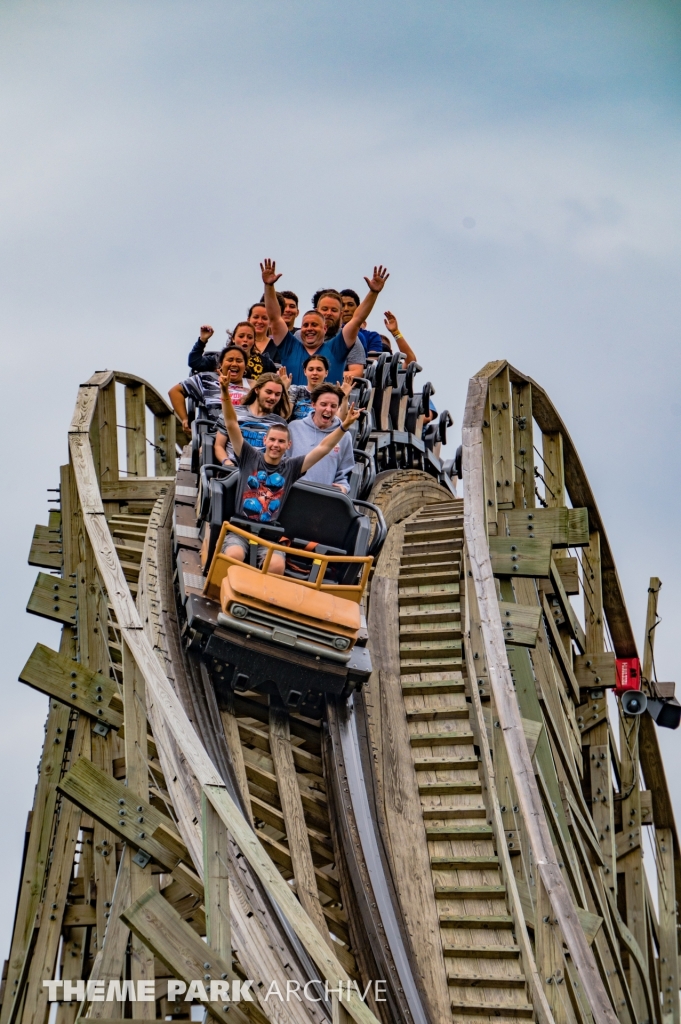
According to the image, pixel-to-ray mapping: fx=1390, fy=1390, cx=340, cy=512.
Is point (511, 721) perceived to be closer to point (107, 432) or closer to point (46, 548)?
point (46, 548)

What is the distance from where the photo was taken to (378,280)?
9227mm

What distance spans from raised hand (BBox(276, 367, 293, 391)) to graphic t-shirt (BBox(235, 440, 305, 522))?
1.34m

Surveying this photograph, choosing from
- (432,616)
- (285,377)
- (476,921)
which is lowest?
(476,921)

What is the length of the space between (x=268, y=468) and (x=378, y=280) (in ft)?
7.82

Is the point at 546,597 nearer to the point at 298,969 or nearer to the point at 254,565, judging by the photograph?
the point at 254,565

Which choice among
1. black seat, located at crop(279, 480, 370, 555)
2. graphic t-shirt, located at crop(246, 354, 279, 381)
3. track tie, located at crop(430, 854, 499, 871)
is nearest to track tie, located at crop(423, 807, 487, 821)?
track tie, located at crop(430, 854, 499, 871)

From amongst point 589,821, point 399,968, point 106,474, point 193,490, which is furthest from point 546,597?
point 399,968

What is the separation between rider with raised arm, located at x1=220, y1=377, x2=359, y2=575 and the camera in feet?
23.8

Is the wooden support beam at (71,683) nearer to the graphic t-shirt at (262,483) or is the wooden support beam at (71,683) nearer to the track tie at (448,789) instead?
the graphic t-shirt at (262,483)

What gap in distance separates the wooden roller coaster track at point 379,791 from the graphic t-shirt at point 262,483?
51 centimetres

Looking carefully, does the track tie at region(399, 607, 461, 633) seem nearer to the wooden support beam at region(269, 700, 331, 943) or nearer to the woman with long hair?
the wooden support beam at region(269, 700, 331, 943)

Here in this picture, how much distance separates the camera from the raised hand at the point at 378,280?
918 centimetres

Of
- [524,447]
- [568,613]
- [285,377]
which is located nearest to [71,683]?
[285,377]

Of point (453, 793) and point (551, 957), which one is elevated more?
point (453, 793)
